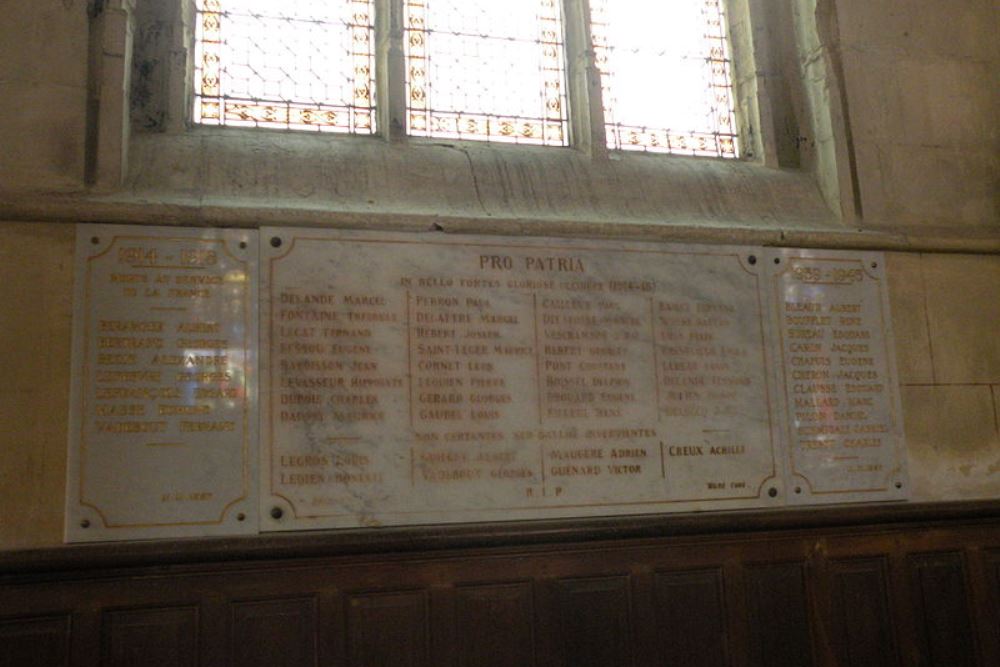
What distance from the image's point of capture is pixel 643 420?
12.2ft

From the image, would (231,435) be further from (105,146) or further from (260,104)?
(260,104)

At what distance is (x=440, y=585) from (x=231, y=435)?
90cm

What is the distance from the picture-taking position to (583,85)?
4.30 metres

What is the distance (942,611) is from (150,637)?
301 centimetres

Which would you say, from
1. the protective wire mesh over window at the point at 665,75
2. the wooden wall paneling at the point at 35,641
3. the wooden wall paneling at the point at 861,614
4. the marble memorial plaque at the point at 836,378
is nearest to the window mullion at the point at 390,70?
the protective wire mesh over window at the point at 665,75

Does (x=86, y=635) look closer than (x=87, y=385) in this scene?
Yes

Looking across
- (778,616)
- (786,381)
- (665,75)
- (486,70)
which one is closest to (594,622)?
(778,616)

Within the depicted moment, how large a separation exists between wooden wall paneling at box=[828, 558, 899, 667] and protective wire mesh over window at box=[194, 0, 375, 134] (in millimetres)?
2677

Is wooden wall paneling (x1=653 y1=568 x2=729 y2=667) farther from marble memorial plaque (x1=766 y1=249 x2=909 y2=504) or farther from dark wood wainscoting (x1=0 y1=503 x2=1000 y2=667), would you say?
marble memorial plaque (x1=766 y1=249 x2=909 y2=504)

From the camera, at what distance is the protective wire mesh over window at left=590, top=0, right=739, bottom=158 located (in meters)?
4.46

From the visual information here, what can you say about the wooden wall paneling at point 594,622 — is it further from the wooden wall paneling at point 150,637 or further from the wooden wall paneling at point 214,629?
the wooden wall paneling at point 150,637

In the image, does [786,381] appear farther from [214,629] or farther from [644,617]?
[214,629]

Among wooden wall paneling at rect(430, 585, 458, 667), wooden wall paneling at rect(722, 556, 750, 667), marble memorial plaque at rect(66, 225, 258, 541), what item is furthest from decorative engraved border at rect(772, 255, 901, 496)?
marble memorial plaque at rect(66, 225, 258, 541)

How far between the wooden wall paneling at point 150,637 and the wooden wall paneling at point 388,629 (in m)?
0.52
